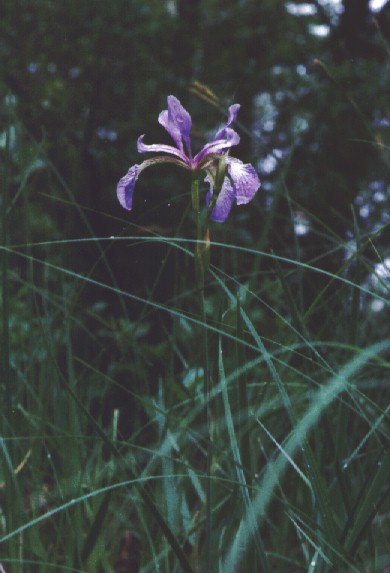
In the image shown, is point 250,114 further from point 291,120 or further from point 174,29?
point 174,29

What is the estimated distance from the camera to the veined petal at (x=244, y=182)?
2.77 feet

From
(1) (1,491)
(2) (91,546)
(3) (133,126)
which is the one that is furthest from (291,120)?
(2) (91,546)

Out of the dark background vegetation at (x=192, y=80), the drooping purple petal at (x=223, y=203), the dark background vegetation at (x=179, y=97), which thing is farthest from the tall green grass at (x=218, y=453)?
the dark background vegetation at (x=192, y=80)

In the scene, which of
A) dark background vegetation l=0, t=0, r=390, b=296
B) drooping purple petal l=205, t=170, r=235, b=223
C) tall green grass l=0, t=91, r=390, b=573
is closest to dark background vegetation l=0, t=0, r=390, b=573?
dark background vegetation l=0, t=0, r=390, b=296

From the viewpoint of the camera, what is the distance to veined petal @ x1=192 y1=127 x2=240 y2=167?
831mm

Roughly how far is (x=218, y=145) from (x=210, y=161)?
21 mm

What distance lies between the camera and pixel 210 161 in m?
0.85

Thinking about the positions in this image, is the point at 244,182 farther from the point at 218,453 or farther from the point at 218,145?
the point at 218,453

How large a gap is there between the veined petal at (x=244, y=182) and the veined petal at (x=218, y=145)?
0.7 inches

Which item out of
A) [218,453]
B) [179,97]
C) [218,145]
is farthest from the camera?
[179,97]

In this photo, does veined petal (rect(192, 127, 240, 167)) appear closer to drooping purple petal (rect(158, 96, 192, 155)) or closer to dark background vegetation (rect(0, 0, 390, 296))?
drooping purple petal (rect(158, 96, 192, 155))

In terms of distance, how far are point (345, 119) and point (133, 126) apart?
2.77 ft

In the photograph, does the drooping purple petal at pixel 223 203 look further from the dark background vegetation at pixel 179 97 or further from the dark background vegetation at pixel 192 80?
the dark background vegetation at pixel 192 80

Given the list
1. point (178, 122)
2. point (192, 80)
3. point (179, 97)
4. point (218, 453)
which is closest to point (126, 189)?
point (178, 122)
